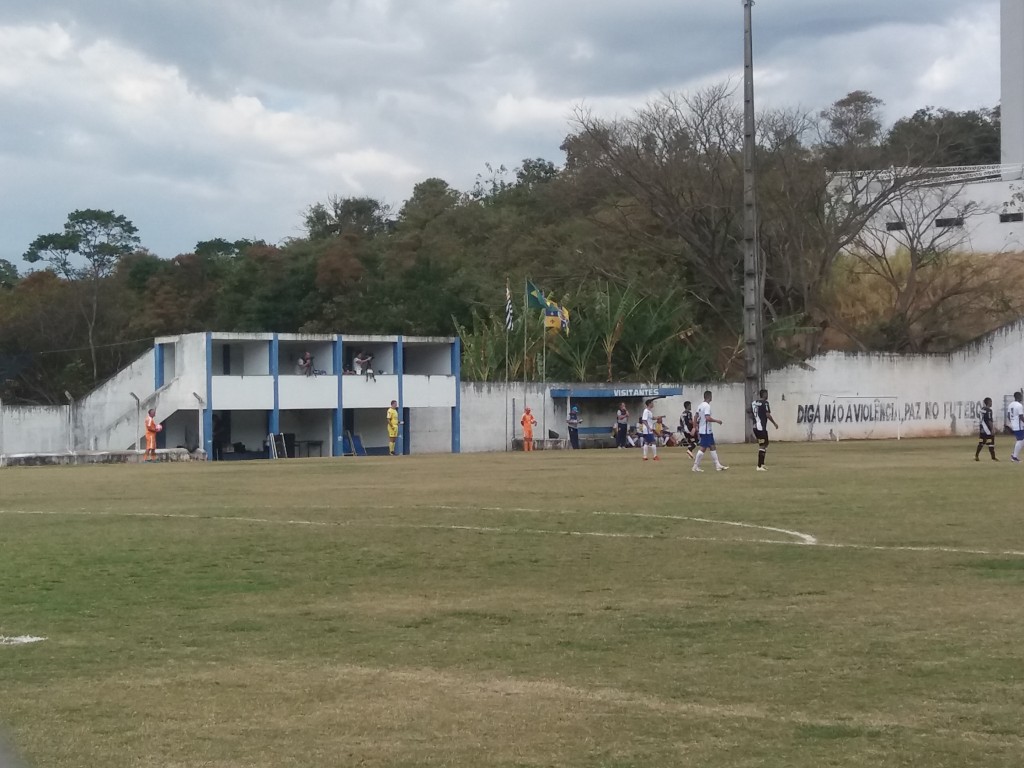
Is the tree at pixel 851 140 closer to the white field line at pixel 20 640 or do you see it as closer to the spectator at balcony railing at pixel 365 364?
the spectator at balcony railing at pixel 365 364

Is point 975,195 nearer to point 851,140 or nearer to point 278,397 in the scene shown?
point 851,140

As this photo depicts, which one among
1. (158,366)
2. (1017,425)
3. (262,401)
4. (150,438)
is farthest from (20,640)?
(158,366)

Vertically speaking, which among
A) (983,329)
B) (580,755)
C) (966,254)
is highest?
(966,254)

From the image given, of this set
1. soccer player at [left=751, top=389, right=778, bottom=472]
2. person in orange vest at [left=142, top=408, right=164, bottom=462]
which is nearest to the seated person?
person in orange vest at [left=142, top=408, right=164, bottom=462]

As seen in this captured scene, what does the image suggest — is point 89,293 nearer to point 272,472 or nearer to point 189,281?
point 189,281

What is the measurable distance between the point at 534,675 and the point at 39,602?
4936 mm

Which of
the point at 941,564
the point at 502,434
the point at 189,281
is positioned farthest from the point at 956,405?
the point at 941,564

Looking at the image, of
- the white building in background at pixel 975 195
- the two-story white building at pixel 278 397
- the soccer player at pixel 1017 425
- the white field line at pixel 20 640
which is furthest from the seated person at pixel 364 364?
the white field line at pixel 20 640

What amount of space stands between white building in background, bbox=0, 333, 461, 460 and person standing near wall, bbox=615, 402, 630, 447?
19.6 feet

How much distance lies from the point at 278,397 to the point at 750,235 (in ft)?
60.0

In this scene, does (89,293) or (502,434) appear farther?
(89,293)

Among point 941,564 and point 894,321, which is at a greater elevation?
point 894,321

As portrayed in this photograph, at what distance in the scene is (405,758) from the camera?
6051 millimetres

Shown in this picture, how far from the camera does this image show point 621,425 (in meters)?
48.5
